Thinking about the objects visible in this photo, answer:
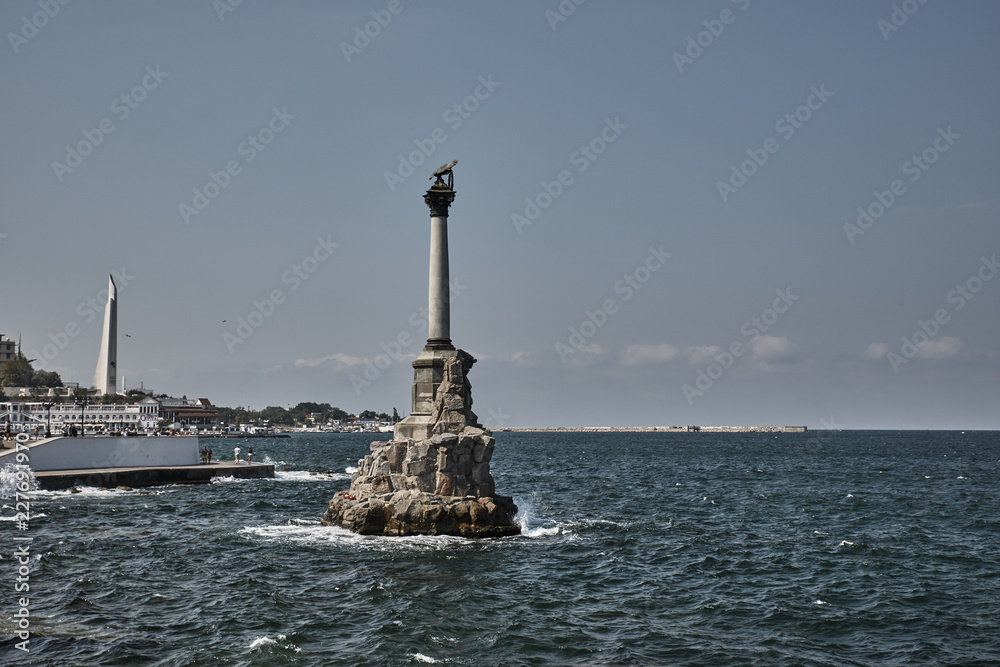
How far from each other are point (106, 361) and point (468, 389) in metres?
69.5

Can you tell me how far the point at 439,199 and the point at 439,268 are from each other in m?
3.06

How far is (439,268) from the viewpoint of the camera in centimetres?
3844

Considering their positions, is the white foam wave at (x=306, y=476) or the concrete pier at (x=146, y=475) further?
the white foam wave at (x=306, y=476)

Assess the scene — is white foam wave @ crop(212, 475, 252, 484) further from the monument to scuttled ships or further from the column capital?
the column capital

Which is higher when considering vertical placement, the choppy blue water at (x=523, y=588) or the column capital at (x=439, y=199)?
the column capital at (x=439, y=199)

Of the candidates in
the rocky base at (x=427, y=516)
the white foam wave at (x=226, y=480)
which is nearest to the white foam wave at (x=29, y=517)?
the rocky base at (x=427, y=516)

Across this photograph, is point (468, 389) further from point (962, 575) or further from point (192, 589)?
point (962, 575)

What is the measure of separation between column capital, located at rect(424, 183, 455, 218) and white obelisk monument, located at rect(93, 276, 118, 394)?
65989 millimetres

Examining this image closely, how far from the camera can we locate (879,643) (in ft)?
63.5

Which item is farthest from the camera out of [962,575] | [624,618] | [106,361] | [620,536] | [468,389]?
[106,361]

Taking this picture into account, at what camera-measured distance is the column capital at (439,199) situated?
38.3 m

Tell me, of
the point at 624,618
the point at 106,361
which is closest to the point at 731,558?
the point at 624,618

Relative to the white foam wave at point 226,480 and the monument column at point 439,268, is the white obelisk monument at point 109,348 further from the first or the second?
the monument column at point 439,268

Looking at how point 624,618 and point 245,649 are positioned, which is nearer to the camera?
point 245,649
